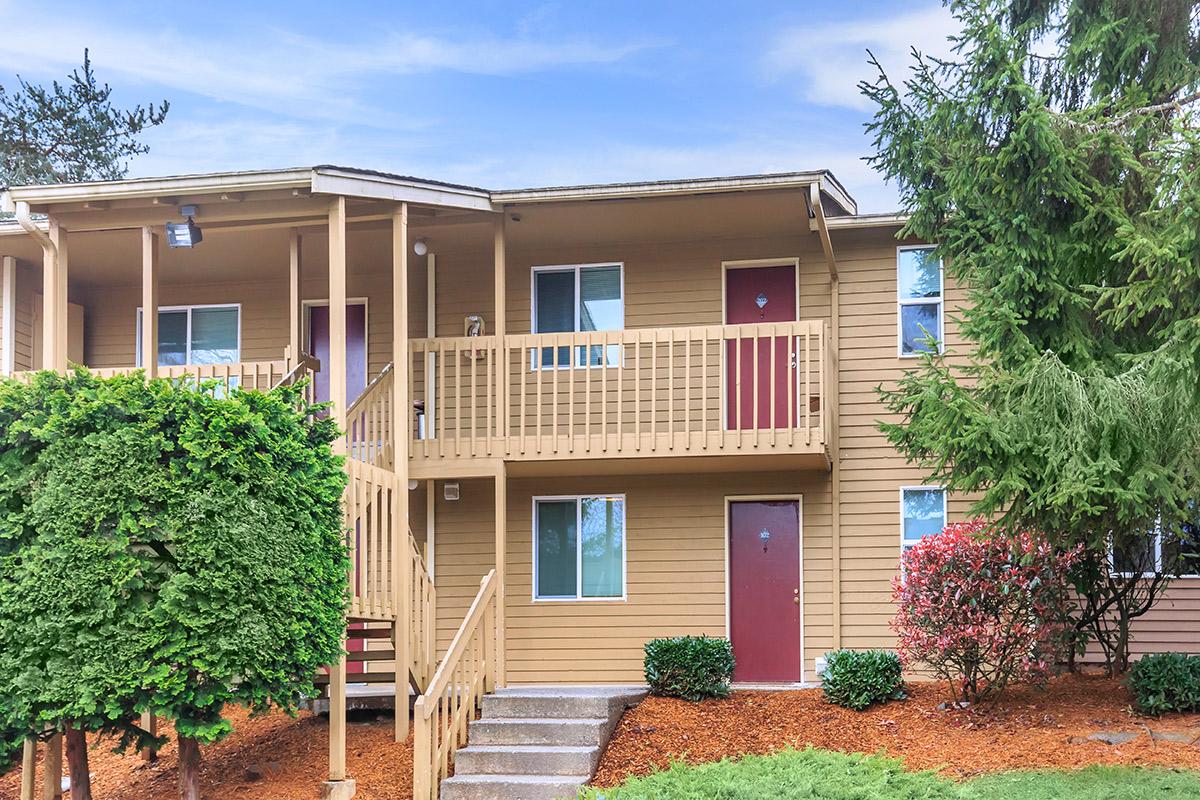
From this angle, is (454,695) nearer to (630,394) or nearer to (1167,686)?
(630,394)

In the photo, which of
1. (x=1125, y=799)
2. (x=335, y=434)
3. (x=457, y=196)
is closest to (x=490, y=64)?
(x=457, y=196)

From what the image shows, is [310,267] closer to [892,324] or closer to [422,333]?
[422,333]

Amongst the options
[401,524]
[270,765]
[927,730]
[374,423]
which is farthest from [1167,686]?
[270,765]

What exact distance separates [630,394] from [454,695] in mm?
4868

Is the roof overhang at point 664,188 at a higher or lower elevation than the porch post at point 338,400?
higher

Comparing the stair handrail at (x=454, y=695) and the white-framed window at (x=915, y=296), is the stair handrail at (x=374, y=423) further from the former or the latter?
the white-framed window at (x=915, y=296)

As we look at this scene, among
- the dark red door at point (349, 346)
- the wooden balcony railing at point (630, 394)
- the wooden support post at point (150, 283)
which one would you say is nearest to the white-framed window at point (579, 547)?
the wooden balcony railing at point (630, 394)

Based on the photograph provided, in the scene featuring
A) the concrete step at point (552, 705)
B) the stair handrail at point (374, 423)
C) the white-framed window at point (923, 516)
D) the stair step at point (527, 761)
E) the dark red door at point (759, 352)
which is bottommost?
the stair step at point (527, 761)

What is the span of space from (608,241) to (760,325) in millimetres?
2828

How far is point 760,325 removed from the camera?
1491 centimetres

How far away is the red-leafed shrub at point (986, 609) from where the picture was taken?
1326cm

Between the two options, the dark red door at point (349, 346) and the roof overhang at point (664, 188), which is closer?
the roof overhang at point (664, 188)

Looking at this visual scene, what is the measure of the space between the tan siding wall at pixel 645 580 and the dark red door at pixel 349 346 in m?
2.40

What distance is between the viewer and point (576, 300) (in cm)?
1702
